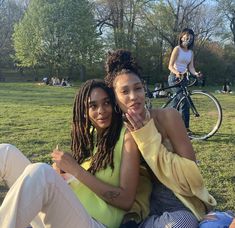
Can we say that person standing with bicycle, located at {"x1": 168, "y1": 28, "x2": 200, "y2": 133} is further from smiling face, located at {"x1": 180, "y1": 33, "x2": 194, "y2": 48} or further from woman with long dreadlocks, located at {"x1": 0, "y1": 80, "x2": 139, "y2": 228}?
woman with long dreadlocks, located at {"x1": 0, "y1": 80, "x2": 139, "y2": 228}

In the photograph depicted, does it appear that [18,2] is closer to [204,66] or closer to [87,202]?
[204,66]

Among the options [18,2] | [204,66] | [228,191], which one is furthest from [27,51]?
[228,191]

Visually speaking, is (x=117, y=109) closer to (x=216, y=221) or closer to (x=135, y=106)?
(x=135, y=106)

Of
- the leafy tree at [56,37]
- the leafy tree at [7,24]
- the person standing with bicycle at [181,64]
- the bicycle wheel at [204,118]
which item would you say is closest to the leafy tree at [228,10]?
the leafy tree at [56,37]

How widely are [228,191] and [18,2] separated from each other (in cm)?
4589

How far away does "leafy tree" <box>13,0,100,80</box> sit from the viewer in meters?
36.5

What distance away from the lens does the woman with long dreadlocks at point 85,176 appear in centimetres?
215

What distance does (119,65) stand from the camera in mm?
2785

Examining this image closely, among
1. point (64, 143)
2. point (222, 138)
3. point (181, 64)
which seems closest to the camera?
point (64, 143)

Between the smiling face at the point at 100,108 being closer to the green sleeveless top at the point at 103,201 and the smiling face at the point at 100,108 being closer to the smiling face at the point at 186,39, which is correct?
the green sleeveless top at the point at 103,201

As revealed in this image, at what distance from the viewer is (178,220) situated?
2395 mm

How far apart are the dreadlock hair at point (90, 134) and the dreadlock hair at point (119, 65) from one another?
78 mm

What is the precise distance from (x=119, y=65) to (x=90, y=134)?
0.50 metres

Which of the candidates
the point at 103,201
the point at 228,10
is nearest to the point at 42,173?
the point at 103,201
